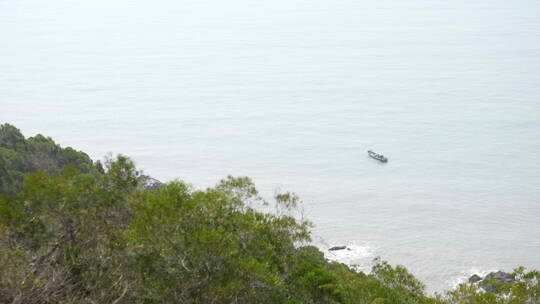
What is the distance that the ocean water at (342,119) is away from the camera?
177ft

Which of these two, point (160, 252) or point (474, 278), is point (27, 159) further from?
point (474, 278)

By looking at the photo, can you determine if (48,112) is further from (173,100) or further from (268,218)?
(268,218)

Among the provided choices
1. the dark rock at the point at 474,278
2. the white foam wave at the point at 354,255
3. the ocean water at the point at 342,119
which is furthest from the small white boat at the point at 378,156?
the dark rock at the point at 474,278

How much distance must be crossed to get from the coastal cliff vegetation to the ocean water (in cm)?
2276

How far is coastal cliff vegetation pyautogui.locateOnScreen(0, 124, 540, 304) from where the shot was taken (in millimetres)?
14828

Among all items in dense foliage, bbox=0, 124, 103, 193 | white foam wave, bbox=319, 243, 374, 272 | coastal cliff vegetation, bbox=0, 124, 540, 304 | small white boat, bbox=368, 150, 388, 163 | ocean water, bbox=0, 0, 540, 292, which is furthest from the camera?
small white boat, bbox=368, 150, 388, 163

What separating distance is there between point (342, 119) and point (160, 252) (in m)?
71.9

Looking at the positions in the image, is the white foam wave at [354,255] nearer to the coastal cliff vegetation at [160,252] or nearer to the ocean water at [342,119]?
the ocean water at [342,119]

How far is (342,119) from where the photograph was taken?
85500mm

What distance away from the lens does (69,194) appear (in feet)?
58.7

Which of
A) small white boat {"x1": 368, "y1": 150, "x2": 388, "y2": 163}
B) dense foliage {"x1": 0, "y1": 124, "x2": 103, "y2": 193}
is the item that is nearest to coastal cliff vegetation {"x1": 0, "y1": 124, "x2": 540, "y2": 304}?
dense foliage {"x1": 0, "y1": 124, "x2": 103, "y2": 193}

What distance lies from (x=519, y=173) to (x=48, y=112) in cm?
6238

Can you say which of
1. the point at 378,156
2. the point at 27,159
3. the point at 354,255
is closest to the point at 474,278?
the point at 354,255

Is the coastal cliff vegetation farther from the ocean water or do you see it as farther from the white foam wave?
the white foam wave
